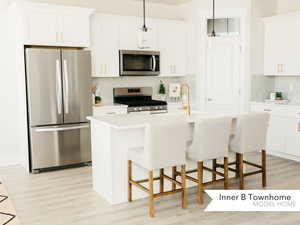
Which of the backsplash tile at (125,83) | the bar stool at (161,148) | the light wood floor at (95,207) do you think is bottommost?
the light wood floor at (95,207)

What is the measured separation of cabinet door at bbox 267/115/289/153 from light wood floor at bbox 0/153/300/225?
0.94 metres

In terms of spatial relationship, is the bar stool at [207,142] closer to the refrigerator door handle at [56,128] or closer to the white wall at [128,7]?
the refrigerator door handle at [56,128]

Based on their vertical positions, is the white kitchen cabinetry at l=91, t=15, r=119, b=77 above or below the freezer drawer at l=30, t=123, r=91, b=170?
above

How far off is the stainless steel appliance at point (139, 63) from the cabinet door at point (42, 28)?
1.27 metres

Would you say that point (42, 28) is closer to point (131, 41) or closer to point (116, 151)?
point (131, 41)

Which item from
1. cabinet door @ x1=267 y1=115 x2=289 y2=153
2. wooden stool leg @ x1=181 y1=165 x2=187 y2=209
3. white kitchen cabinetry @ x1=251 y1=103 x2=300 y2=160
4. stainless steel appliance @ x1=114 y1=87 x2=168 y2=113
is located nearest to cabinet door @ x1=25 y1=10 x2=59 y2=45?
stainless steel appliance @ x1=114 y1=87 x2=168 y2=113

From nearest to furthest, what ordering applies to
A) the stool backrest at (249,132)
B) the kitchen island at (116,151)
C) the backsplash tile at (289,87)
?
the kitchen island at (116,151) < the stool backrest at (249,132) < the backsplash tile at (289,87)

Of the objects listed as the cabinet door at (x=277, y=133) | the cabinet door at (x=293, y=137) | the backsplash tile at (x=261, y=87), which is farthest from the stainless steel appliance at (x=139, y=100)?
the cabinet door at (x=293, y=137)

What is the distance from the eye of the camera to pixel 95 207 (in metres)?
3.59

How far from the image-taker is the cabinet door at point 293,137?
5.29 meters

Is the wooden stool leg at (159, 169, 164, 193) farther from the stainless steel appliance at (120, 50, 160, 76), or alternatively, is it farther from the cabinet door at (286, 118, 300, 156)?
the cabinet door at (286, 118, 300, 156)

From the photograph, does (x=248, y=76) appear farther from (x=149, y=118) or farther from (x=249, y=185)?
(x=149, y=118)

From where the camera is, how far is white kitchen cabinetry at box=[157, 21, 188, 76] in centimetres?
627

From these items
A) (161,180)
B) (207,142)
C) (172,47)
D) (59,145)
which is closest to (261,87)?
(172,47)
